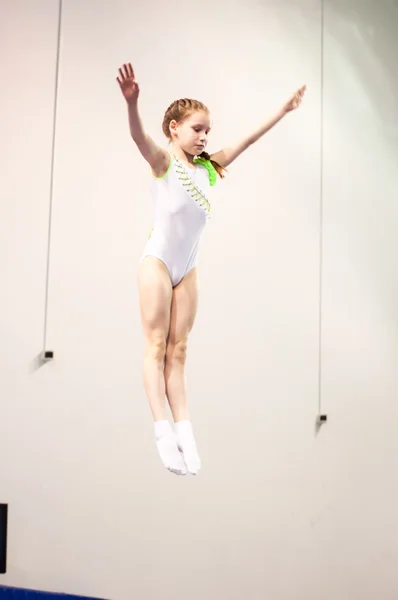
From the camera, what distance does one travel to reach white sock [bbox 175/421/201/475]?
108 inches

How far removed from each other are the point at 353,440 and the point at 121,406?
161 centimetres

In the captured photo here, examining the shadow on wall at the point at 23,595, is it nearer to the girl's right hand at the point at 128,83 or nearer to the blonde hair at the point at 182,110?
the blonde hair at the point at 182,110

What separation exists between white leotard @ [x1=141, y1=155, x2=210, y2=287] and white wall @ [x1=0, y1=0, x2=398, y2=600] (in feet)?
3.65

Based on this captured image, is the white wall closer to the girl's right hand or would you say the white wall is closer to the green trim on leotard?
the green trim on leotard

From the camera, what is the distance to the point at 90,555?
3.87 m

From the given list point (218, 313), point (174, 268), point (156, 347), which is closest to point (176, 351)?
point (156, 347)

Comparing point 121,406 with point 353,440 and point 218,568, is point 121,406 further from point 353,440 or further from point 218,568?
point 353,440

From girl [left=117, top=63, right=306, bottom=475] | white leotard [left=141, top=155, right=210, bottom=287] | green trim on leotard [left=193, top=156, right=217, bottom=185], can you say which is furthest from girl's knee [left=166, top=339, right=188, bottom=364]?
green trim on leotard [left=193, top=156, right=217, bottom=185]

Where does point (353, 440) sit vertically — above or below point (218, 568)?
above

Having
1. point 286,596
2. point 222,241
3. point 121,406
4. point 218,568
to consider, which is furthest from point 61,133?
point 286,596

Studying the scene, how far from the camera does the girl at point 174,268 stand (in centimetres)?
280

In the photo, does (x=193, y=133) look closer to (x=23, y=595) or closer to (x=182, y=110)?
(x=182, y=110)

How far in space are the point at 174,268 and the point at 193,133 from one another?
488 millimetres

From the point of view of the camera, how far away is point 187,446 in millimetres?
2795
